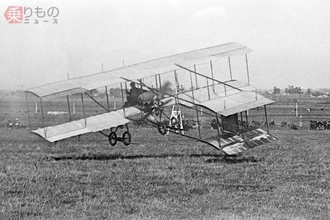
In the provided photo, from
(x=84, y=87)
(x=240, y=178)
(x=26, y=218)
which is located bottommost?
(x=240, y=178)

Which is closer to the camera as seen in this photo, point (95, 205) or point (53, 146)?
point (95, 205)

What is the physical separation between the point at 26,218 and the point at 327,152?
15.7 m

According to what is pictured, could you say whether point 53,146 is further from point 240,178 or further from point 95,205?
point 95,205

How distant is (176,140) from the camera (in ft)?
102

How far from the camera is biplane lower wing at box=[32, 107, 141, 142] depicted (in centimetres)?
2312

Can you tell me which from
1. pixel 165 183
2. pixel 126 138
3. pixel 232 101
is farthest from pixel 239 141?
pixel 165 183

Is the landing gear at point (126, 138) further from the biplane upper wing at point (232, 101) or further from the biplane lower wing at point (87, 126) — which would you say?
the biplane upper wing at point (232, 101)

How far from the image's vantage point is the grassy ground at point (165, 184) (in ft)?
38.9

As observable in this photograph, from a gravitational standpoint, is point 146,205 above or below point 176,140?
above

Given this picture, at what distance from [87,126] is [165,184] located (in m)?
9.11

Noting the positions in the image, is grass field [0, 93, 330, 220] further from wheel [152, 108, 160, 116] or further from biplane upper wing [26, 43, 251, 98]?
biplane upper wing [26, 43, 251, 98]

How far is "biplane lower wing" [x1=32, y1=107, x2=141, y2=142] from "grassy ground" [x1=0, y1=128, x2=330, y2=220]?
0.87m

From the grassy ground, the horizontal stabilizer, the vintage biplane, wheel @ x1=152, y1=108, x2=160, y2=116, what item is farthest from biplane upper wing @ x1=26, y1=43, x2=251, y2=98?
the horizontal stabilizer

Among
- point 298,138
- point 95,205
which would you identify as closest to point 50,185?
point 95,205
